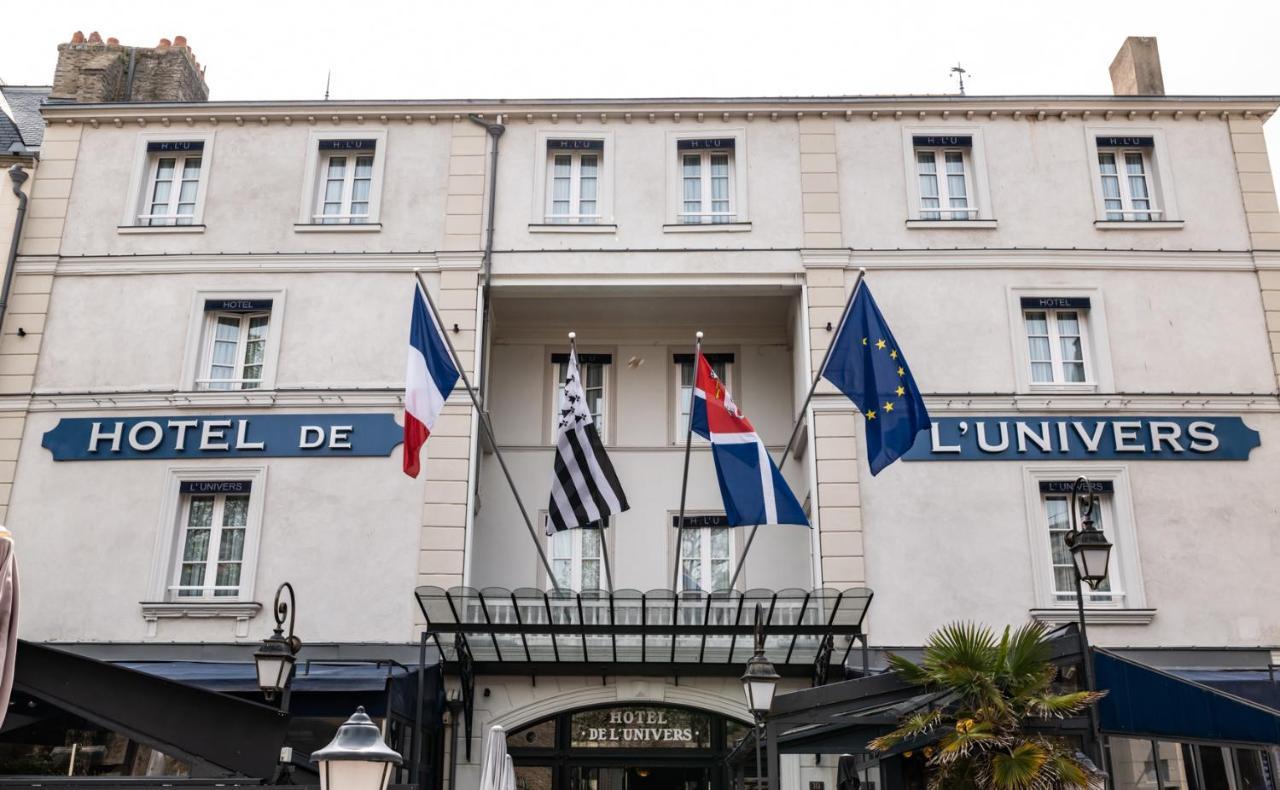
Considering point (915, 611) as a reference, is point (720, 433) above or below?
above

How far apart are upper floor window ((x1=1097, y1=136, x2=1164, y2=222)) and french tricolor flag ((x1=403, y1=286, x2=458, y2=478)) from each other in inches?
433

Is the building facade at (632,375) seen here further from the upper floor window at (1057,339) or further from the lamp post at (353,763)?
the lamp post at (353,763)

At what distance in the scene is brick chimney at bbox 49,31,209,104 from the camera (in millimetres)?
20984

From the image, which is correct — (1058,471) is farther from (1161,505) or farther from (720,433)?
(720,433)

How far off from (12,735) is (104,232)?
977 centimetres

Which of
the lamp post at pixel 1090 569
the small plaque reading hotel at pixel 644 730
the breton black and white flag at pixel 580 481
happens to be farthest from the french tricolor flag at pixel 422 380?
the lamp post at pixel 1090 569

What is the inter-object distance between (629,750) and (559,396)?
6054 mm

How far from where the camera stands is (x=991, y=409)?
1822 cm

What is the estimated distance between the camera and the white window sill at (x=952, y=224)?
1927 cm

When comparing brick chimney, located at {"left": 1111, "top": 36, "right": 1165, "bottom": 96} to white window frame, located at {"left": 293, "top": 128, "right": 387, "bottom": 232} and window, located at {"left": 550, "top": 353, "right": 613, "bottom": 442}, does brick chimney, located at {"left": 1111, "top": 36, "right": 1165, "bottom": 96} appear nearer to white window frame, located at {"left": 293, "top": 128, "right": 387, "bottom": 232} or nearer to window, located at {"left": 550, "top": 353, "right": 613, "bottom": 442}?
window, located at {"left": 550, "top": 353, "right": 613, "bottom": 442}

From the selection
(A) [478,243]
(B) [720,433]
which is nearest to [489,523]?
(A) [478,243]

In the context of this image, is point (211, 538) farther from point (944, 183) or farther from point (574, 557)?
point (944, 183)

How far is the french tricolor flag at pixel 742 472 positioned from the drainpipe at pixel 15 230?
11413 mm

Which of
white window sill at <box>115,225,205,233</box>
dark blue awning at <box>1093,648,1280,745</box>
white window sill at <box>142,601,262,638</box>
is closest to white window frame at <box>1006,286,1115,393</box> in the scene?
dark blue awning at <box>1093,648,1280,745</box>
